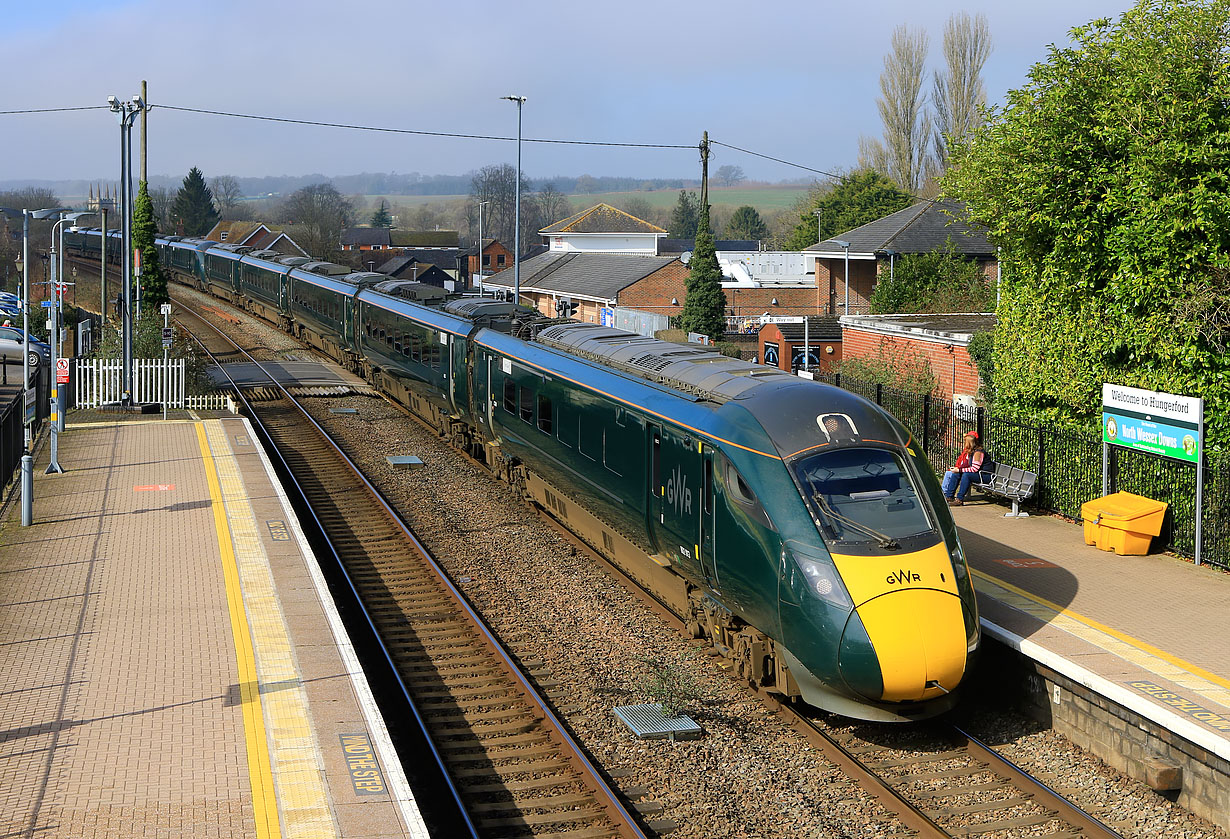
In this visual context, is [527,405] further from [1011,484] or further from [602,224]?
[602,224]

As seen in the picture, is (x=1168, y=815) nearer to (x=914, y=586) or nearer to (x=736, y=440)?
(x=914, y=586)

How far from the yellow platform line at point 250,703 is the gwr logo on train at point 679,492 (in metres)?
4.50

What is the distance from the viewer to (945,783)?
368 inches

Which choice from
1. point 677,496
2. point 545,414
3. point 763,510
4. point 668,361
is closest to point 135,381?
point 545,414

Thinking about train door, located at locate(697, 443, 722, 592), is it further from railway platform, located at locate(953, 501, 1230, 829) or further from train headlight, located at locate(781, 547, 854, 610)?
railway platform, located at locate(953, 501, 1230, 829)

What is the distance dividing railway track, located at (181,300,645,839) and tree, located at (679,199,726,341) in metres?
25.4

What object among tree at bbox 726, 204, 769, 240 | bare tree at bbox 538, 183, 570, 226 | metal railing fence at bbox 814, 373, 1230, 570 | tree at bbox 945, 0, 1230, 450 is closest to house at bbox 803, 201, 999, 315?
metal railing fence at bbox 814, 373, 1230, 570

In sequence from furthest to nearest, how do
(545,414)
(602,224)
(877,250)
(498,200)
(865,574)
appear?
(498,200), (602,224), (877,250), (545,414), (865,574)

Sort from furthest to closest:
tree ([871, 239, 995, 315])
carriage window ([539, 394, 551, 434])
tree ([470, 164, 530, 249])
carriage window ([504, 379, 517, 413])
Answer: tree ([470, 164, 530, 249]), tree ([871, 239, 995, 315]), carriage window ([504, 379, 517, 413]), carriage window ([539, 394, 551, 434])

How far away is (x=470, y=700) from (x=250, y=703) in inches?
85.2

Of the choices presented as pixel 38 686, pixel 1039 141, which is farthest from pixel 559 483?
pixel 1039 141

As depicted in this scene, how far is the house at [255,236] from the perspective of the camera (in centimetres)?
8525

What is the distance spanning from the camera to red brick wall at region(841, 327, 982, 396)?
2261 centimetres

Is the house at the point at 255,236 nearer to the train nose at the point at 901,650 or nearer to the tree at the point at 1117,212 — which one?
the tree at the point at 1117,212
